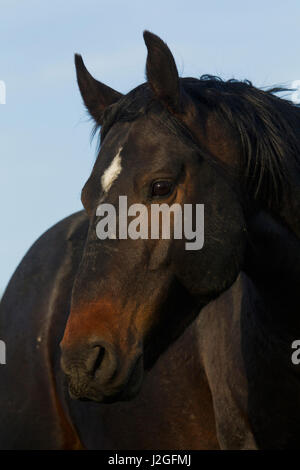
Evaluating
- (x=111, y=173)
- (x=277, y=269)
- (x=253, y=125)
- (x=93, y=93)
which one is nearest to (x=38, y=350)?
(x=93, y=93)

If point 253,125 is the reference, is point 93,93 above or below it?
above

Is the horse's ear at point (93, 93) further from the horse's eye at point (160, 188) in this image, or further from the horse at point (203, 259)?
the horse's eye at point (160, 188)

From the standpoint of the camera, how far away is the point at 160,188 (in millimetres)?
3559

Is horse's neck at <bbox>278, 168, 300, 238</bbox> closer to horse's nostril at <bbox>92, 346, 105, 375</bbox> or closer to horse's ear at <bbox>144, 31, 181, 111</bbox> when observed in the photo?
horse's ear at <bbox>144, 31, 181, 111</bbox>

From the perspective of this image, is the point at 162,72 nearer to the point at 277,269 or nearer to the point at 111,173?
the point at 111,173

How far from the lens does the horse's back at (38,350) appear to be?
5922mm

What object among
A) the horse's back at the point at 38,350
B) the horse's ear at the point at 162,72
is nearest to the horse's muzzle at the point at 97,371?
the horse's ear at the point at 162,72

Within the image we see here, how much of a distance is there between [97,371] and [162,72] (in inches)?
54.9

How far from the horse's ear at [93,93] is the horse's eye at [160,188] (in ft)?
2.73

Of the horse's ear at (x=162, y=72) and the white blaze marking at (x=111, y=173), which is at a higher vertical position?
the horse's ear at (x=162, y=72)

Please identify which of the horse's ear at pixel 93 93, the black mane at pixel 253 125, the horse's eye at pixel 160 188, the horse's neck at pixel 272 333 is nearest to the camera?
Result: the horse's eye at pixel 160 188

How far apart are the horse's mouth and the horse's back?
2.51 meters

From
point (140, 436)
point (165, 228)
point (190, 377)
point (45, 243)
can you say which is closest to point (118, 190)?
point (165, 228)

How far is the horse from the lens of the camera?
3.39 metres
